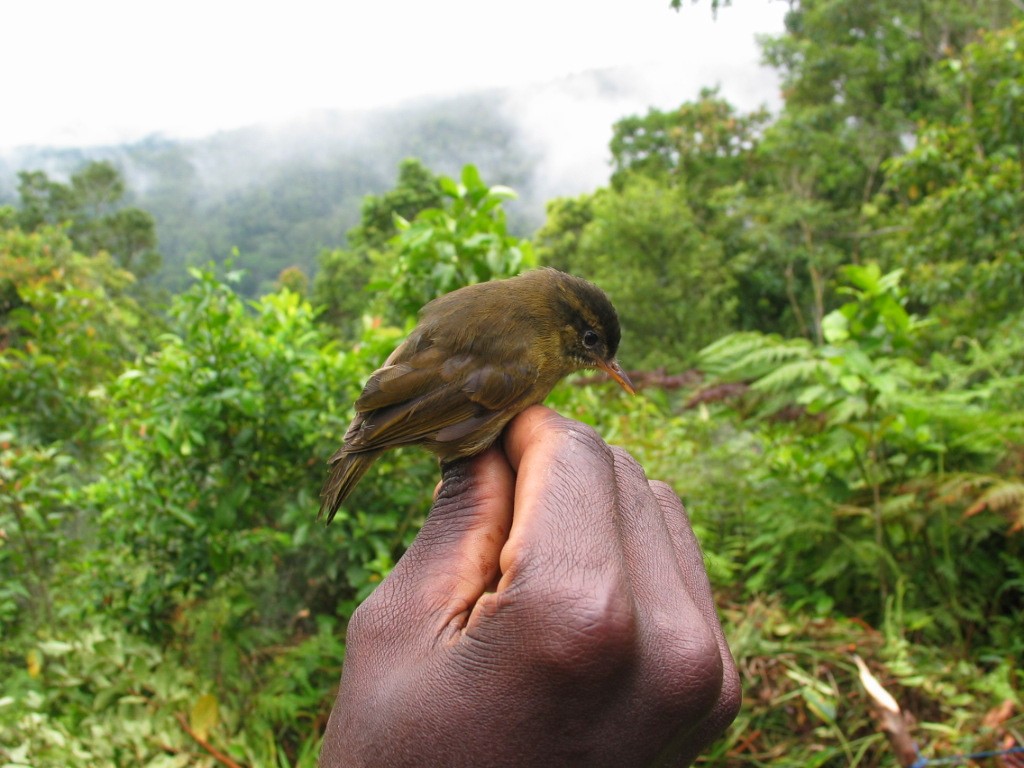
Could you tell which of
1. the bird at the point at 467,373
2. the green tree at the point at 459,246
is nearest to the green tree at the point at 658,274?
the green tree at the point at 459,246

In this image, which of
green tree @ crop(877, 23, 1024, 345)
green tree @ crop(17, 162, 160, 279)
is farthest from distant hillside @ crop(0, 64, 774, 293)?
green tree @ crop(877, 23, 1024, 345)

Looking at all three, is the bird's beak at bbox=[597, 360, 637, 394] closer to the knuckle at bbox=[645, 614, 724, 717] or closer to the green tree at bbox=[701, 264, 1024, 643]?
the knuckle at bbox=[645, 614, 724, 717]

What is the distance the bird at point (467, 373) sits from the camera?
1630 millimetres

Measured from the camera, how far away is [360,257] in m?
23.0

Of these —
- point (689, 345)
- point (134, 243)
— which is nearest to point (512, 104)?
point (134, 243)

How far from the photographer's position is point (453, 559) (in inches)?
45.2

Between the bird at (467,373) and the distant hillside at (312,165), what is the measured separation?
26153mm

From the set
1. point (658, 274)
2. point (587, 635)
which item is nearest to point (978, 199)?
point (587, 635)

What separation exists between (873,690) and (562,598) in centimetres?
227

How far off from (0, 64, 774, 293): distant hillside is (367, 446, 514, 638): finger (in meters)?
26.8

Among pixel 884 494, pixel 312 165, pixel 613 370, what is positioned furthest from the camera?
pixel 312 165

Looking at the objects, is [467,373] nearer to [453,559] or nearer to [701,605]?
[453,559]

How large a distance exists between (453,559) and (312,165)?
55.1 meters

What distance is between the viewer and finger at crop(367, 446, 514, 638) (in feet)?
3.51
